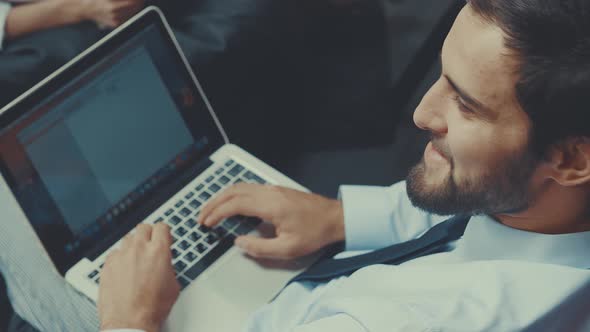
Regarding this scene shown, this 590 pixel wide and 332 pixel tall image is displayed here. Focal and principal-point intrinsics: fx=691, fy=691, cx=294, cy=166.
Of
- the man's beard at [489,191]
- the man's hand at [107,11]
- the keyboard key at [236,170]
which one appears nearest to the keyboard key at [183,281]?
the keyboard key at [236,170]

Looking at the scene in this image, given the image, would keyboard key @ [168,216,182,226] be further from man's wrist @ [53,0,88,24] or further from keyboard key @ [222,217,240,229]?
man's wrist @ [53,0,88,24]

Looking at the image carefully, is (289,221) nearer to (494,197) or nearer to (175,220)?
(175,220)

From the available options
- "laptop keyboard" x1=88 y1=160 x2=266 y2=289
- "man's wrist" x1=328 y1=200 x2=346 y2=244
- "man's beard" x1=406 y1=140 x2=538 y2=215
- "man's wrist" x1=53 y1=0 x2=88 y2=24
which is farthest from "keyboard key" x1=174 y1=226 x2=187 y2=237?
"man's wrist" x1=53 y1=0 x2=88 y2=24

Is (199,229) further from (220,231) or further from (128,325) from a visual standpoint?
(128,325)

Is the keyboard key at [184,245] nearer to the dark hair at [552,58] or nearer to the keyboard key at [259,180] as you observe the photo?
the keyboard key at [259,180]

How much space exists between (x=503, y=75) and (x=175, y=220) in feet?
1.89

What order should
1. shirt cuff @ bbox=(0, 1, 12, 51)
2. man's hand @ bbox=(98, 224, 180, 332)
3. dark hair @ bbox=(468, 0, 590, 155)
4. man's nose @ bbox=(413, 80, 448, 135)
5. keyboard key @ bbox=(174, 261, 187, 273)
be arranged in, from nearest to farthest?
dark hair @ bbox=(468, 0, 590, 155), man's nose @ bbox=(413, 80, 448, 135), man's hand @ bbox=(98, 224, 180, 332), keyboard key @ bbox=(174, 261, 187, 273), shirt cuff @ bbox=(0, 1, 12, 51)

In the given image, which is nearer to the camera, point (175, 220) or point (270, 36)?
point (175, 220)

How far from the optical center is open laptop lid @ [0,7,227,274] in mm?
948

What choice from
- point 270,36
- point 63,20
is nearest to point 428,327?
point 270,36

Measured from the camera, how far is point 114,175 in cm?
105

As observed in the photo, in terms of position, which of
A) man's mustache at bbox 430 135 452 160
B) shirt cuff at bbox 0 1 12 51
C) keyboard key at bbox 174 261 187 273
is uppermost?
shirt cuff at bbox 0 1 12 51

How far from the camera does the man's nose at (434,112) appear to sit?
2.71ft

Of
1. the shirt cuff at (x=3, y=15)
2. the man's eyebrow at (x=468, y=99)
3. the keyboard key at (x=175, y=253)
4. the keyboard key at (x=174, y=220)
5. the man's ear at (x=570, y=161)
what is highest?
the shirt cuff at (x=3, y=15)
